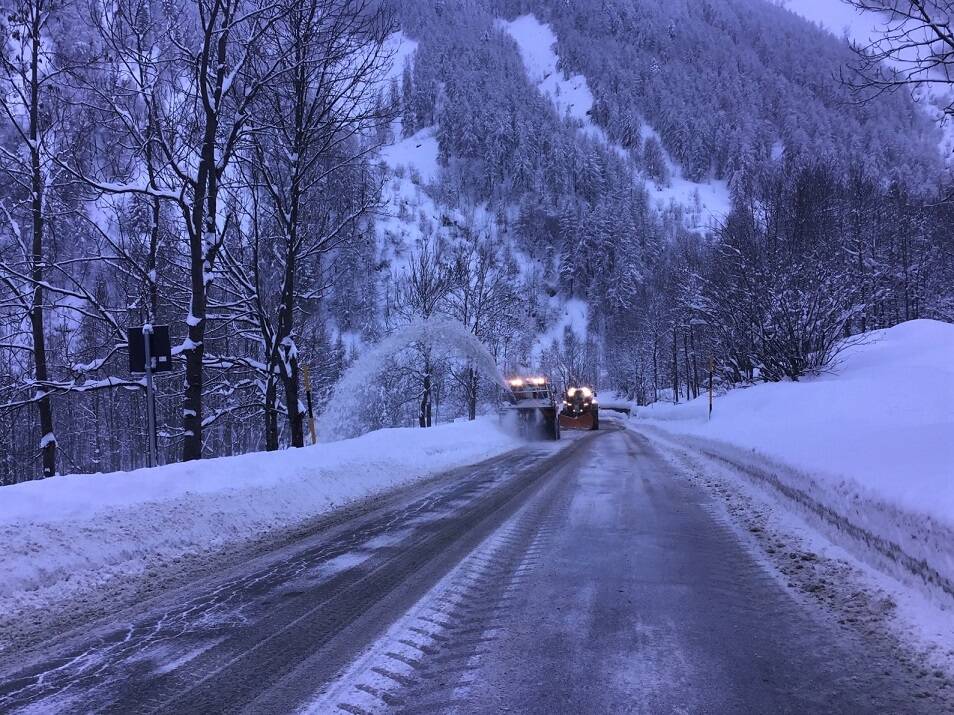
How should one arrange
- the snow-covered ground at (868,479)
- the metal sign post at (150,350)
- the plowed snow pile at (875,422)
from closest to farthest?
the snow-covered ground at (868,479), the plowed snow pile at (875,422), the metal sign post at (150,350)

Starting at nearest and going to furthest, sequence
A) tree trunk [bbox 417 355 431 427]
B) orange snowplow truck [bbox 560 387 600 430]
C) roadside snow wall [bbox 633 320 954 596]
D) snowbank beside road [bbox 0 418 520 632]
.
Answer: roadside snow wall [bbox 633 320 954 596], snowbank beside road [bbox 0 418 520 632], tree trunk [bbox 417 355 431 427], orange snowplow truck [bbox 560 387 600 430]

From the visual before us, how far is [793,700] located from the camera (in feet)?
11.0

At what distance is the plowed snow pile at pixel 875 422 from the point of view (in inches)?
240

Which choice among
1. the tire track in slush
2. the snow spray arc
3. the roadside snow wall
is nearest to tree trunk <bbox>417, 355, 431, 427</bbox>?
the snow spray arc

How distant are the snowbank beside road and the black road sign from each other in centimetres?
218

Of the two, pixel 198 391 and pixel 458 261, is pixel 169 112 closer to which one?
pixel 198 391

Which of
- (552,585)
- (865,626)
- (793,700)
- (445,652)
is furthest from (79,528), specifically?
(865,626)

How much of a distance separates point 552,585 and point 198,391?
420 inches

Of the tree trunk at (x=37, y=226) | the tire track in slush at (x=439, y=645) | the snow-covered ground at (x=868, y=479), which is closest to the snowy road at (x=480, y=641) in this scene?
the tire track in slush at (x=439, y=645)

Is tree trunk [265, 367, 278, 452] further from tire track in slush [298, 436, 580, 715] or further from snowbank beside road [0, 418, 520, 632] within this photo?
tire track in slush [298, 436, 580, 715]

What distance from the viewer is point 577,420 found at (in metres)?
35.9

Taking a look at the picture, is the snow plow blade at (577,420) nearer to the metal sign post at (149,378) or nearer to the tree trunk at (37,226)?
the tree trunk at (37,226)

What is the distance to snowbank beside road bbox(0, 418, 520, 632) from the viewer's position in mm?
5414

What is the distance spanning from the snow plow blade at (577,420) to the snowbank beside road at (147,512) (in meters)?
24.9
